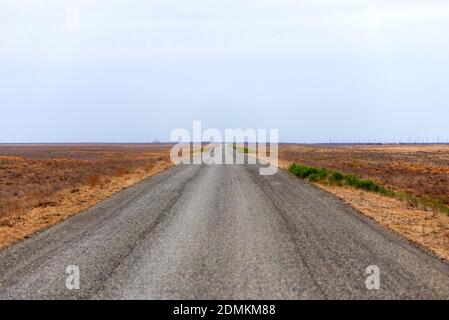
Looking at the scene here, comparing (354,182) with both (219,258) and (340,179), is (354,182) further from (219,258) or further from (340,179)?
(219,258)

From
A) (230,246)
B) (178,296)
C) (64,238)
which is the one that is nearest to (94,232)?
(64,238)

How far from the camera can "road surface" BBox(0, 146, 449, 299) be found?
6039 mm

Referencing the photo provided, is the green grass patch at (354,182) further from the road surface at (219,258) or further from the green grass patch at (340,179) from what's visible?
the road surface at (219,258)

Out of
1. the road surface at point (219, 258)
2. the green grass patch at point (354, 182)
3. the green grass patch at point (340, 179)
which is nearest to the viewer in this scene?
the road surface at point (219, 258)

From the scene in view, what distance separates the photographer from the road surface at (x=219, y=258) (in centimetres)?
604

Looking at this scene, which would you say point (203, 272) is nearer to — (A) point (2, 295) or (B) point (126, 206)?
(A) point (2, 295)

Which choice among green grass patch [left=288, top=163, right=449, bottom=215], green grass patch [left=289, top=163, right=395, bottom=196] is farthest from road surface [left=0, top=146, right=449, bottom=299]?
green grass patch [left=289, top=163, right=395, bottom=196]

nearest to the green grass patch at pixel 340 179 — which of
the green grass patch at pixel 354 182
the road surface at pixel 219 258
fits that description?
the green grass patch at pixel 354 182

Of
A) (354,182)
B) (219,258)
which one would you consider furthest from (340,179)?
(219,258)

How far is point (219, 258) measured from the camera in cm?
770

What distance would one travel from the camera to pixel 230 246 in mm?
8594

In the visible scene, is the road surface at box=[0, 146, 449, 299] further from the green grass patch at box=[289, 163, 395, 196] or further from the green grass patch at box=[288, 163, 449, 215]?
the green grass patch at box=[289, 163, 395, 196]

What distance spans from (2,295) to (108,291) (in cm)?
134

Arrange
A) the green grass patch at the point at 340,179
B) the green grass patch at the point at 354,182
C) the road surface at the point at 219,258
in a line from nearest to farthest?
the road surface at the point at 219,258 → the green grass patch at the point at 354,182 → the green grass patch at the point at 340,179
